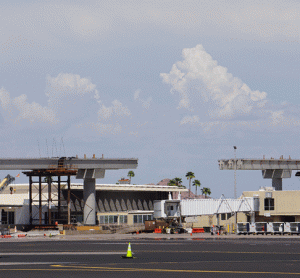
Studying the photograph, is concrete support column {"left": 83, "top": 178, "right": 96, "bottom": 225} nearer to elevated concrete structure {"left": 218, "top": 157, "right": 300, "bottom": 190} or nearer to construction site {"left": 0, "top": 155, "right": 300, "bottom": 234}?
construction site {"left": 0, "top": 155, "right": 300, "bottom": 234}

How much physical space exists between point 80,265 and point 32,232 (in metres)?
77.2

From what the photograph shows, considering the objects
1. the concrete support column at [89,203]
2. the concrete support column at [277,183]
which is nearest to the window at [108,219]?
the concrete support column at [89,203]

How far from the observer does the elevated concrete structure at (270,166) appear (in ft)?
416

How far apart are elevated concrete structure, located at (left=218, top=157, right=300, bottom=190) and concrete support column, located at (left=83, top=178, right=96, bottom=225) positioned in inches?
1001

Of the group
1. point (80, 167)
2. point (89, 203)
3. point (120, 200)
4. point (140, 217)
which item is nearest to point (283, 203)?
point (140, 217)

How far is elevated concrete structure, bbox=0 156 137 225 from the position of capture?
117 m

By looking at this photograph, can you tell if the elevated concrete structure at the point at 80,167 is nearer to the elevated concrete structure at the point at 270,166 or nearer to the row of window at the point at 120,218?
the row of window at the point at 120,218

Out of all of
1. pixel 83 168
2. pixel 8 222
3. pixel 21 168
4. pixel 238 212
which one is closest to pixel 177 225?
pixel 238 212

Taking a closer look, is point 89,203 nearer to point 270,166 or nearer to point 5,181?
point 5,181

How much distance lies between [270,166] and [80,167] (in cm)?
3824

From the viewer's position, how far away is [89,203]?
123 meters

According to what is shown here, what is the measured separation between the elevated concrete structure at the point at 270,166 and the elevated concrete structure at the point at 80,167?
19.1 meters

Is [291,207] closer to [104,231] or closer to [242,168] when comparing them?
[242,168]

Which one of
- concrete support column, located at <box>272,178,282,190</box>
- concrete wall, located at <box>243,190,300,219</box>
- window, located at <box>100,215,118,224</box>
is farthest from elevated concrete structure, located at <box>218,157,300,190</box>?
window, located at <box>100,215,118,224</box>
